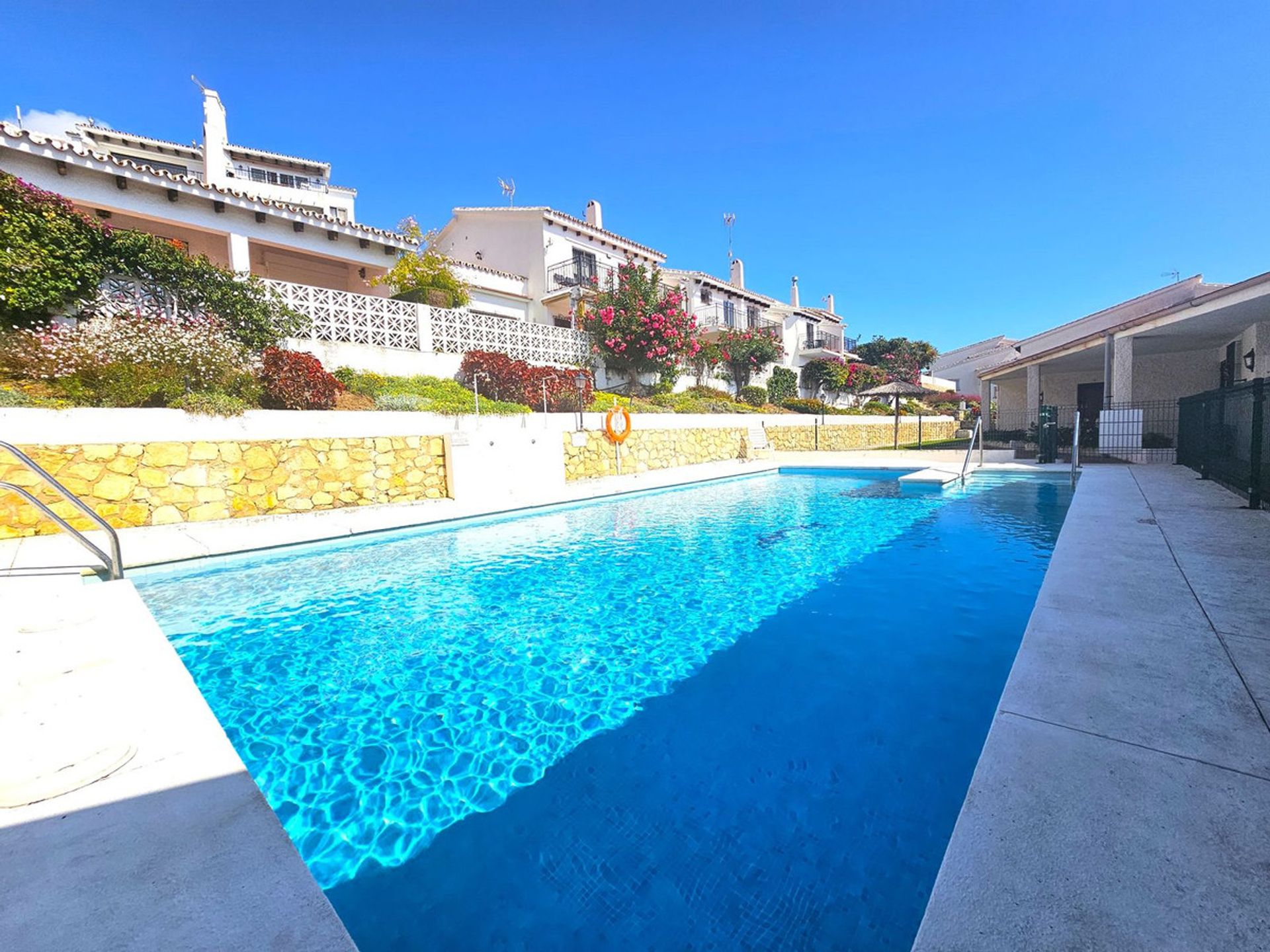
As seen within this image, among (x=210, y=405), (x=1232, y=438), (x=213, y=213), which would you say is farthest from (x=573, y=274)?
(x=1232, y=438)

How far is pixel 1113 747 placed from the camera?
2.15 m

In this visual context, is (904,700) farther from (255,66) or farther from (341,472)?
(255,66)

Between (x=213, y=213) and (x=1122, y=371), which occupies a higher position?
(x=213, y=213)

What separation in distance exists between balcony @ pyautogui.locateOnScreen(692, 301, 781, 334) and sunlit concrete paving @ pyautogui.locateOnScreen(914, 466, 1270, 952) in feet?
77.3

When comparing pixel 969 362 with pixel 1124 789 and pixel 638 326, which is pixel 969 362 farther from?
pixel 1124 789

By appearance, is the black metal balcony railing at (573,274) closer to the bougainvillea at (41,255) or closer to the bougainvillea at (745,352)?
the bougainvillea at (745,352)

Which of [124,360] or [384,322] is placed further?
[384,322]

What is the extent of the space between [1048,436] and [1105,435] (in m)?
1.26

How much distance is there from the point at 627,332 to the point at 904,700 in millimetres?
17757

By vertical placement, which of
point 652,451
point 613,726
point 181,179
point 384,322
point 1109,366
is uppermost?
point 181,179

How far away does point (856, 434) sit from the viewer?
2614cm

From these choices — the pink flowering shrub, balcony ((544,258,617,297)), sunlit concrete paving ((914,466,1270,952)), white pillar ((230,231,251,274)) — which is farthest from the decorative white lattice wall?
sunlit concrete paving ((914,466,1270,952))

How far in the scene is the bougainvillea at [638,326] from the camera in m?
19.6

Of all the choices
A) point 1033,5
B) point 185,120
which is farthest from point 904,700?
point 185,120
